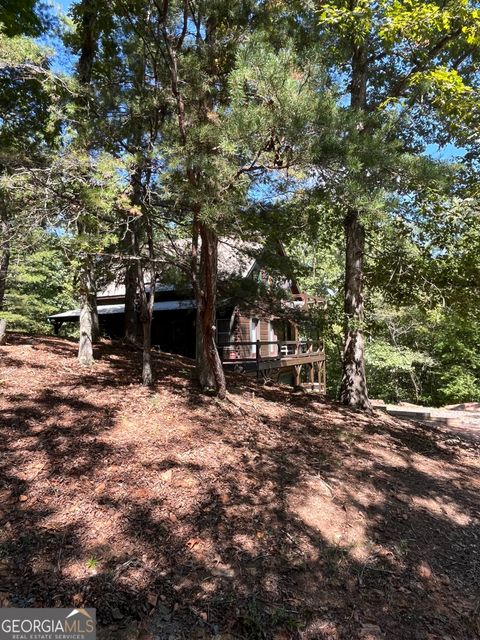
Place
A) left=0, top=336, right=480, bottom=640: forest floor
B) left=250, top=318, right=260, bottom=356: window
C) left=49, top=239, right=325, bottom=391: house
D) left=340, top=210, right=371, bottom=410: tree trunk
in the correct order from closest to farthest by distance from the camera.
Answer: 1. left=0, top=336, right=480, bottom=640: forest floor
2. left=340, top=210, right=371, bottom=410: tree trunk
3. left=49, top=239, right=325, bottom=391: house
4. left=250, top=318, right=260, bottom=356: window

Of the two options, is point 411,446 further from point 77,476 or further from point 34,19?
point 34,19

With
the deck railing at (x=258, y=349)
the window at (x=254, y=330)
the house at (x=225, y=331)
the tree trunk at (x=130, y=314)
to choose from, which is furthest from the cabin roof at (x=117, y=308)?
the window at (x=254, y=330)

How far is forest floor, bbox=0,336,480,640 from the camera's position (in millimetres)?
2668

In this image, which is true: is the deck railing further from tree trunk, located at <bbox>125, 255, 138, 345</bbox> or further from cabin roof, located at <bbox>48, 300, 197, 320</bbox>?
tree trunk, located at <bbox>125, 255, 138, 345</bbox>

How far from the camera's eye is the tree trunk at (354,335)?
331 inches

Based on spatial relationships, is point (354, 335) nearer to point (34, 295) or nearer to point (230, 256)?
point (230, 256)

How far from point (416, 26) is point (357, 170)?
3.33 metres

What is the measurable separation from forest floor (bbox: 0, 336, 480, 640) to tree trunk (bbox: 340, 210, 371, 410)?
2.45 m

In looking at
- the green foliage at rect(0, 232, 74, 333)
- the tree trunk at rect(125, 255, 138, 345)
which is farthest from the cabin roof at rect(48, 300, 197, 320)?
the tree trunk at rect(125, 255, 138, 345)

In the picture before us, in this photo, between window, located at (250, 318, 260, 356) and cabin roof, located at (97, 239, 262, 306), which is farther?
window, located at (250, 318, 260, 356)

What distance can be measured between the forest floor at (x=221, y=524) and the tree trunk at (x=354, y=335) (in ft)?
8.05

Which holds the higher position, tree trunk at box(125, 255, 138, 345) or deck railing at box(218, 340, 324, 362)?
tree trunk at box(125, 255, 138, 345)

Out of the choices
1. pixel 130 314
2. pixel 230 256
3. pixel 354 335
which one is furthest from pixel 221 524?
pixel 130 314

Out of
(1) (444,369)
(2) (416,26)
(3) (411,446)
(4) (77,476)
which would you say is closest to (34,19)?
(2) (416,26)
